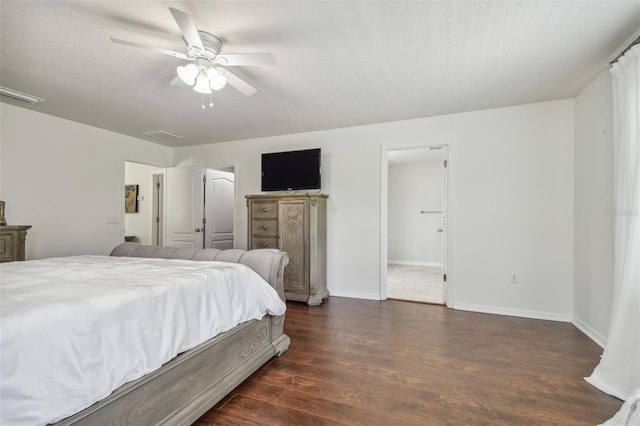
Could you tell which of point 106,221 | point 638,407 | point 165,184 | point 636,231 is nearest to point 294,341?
point 638,407

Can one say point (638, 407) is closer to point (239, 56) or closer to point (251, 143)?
point (239, 56)

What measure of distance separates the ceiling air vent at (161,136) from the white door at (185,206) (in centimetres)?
56

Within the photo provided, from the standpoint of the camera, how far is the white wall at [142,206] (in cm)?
555

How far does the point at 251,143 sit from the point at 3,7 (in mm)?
3121

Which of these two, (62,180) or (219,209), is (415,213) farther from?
(62,180)

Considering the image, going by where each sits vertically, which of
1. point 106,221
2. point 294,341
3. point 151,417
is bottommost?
point 294,341

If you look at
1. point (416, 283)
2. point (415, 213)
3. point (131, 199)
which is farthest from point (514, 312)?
point (131, 199)

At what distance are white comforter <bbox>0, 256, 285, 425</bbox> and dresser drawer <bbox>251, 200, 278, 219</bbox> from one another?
2.10 m

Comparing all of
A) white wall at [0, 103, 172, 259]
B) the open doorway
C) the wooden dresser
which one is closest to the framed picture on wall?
white wall at [0, 103, 172, 259]

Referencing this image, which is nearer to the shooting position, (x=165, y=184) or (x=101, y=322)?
(x=101, y=322)

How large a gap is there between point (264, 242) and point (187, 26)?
2905 millimetres

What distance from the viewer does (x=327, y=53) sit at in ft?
7.23

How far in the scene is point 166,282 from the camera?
1517 mm

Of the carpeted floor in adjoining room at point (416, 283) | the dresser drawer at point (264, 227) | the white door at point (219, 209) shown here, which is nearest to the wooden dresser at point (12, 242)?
the white door at point (219, 209)
